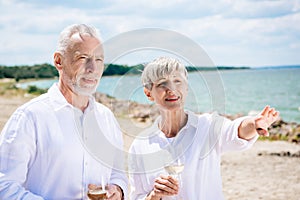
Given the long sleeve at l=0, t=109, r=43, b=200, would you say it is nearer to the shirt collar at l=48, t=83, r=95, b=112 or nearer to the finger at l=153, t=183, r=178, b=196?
the shirt collar at l=48, t=83, r=95, b=112

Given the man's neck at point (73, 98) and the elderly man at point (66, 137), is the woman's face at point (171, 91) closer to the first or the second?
the elderly man at point (66, 137)

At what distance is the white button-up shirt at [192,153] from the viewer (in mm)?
2926

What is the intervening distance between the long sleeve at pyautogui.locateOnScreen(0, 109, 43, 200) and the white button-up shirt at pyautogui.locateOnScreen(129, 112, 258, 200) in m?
0.67

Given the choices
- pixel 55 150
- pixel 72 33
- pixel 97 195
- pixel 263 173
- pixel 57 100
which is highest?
pixel 263 173

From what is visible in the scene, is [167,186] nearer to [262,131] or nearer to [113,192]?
[113,192]

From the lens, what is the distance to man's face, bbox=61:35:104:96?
2.93 metres

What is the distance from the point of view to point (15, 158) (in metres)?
2.74

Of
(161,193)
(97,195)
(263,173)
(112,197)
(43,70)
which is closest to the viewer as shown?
(97,195)

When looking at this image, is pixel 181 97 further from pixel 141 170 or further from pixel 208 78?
pixel 141 170

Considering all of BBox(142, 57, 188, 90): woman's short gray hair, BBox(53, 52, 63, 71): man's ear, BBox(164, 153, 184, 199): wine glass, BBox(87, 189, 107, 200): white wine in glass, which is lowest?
BBox(87, 189, 107, 200): white wine in glass

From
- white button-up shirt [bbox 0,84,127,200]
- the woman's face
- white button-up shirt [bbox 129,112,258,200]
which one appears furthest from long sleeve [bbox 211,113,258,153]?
white button-up shirt [bbox 0,84,127,200]

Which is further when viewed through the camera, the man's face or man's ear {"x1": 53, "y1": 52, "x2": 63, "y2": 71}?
man's ear {"x1": 53, "y1": 52, "x2": 63, "y2": 71}

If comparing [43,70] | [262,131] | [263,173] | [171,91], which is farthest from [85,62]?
[43,70]

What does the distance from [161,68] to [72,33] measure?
633 millimetres
